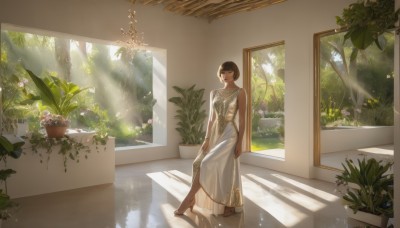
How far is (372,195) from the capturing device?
10.2 ft

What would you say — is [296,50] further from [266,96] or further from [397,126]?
[397,126]

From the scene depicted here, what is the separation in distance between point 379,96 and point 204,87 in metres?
3.85

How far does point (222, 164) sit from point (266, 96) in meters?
3.18

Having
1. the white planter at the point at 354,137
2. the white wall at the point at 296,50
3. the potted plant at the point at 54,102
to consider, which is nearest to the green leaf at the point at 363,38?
the white planter at the point at 354,137

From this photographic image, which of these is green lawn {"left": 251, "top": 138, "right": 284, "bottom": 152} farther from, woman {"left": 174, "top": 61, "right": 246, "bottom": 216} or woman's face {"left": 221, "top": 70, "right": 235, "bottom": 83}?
woman's face {"left": 221, "top": 70, "right": 235, "bottom": 83}

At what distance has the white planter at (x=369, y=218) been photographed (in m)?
3.03

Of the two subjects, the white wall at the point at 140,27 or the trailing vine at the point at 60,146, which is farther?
the white wall at the point at 140,27

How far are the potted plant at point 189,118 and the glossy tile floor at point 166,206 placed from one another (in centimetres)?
172

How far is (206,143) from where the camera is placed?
3.62 m

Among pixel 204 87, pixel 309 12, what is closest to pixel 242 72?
pixel 204 87

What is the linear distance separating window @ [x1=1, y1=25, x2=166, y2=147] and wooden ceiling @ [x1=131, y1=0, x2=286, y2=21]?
3.19 ft

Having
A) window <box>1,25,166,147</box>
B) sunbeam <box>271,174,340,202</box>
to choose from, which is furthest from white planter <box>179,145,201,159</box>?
sunbeam <box>271,174,340,202</box>

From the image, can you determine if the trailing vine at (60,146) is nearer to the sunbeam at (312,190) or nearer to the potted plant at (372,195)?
the sunbeam at (312,190)

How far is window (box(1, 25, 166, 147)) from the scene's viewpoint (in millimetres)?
7254
